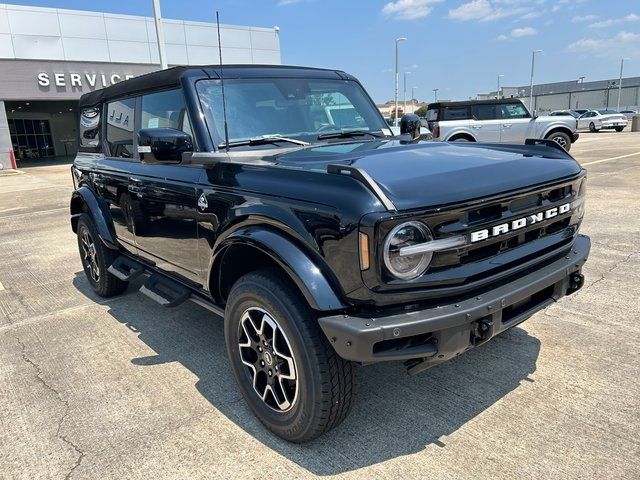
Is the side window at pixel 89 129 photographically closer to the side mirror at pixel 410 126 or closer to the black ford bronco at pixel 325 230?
the black ford bronco at pixel 325 230

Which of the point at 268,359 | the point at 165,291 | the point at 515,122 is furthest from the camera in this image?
the point at 515,122

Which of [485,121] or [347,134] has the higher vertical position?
[347,134]

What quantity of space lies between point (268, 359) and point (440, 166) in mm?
1303

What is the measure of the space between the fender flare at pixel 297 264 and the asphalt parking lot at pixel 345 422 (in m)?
0.84

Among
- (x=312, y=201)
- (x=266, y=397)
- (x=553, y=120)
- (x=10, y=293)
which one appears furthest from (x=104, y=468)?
(x=553, y=120)

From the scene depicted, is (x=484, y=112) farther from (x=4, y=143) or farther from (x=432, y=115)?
(x=4, y=143)

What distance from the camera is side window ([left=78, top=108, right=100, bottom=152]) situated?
189 inches

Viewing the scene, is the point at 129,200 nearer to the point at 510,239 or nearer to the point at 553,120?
the point at 510,239

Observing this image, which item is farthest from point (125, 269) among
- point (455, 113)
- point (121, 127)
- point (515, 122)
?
point (515, 122)

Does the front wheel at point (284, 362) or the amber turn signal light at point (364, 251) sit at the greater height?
the amber turn signal light at point (364, 251)

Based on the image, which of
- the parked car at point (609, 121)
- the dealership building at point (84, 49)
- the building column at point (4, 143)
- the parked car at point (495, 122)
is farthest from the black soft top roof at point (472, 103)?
the parked car at point (609, 121)

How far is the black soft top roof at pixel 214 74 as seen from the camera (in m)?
3.30

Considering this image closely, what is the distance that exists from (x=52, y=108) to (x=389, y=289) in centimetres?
3713

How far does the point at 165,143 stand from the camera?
299 centimetres
